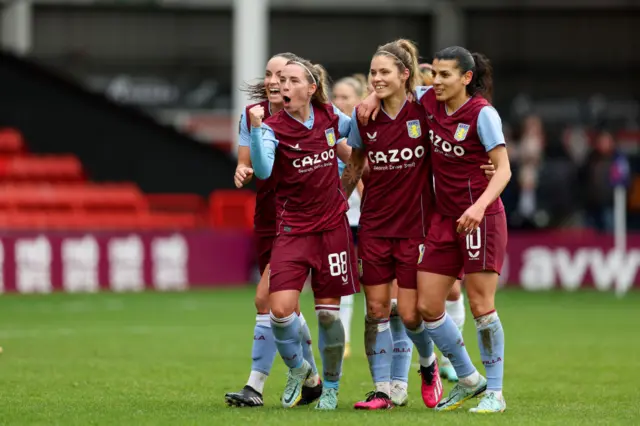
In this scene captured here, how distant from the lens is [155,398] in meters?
9.48

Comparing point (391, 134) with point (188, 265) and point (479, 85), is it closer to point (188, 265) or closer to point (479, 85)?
point (479, 85)

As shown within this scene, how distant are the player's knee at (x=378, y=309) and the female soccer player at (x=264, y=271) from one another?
1.69 feet

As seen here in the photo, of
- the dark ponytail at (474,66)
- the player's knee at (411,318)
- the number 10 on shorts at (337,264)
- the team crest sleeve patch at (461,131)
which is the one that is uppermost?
the dark ponytail at (474,66)

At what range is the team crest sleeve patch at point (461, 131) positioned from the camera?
882 cm

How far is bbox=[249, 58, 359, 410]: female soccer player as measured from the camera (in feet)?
29.3

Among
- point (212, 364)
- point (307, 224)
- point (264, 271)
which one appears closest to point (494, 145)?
point (307, 224)

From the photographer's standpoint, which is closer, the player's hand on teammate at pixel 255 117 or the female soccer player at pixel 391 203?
the player's hand on teammate at pixel 255 117

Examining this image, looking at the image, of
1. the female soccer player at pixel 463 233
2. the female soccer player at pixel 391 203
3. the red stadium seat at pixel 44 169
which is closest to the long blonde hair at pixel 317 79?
the female soccer player at pixel 391 203

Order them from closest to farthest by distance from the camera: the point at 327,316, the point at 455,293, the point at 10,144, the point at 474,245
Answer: the point at 474,245
the point at 327,316
the point at 455,293
the point at 10,144

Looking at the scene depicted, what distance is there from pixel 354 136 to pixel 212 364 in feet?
11.9

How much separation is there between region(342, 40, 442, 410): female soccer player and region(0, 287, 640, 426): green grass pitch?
52cm

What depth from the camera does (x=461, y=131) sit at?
29.0 ft

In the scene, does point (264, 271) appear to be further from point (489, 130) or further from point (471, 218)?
point (489, 130)

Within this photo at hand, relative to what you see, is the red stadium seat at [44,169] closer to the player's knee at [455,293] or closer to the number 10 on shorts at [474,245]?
the player's knee at [455,293]
